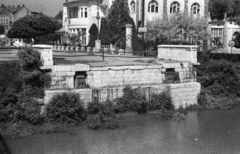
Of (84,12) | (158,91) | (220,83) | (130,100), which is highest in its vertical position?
(84,12)

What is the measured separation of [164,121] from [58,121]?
16.9ft

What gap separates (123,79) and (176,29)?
818 inches

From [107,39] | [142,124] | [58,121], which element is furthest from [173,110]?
[107,39]

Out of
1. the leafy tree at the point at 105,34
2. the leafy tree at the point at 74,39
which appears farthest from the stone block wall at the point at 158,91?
the leafy tree at the point at 74,39

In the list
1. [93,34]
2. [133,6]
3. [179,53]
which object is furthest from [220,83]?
[133,6]

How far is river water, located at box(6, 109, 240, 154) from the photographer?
40.8ft

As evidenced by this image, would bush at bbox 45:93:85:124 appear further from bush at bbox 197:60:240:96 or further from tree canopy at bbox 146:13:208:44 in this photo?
tree canopy at bbox 146:13:208:44

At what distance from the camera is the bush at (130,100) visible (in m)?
16.8

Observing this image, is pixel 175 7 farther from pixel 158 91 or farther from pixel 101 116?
pixel 101 116

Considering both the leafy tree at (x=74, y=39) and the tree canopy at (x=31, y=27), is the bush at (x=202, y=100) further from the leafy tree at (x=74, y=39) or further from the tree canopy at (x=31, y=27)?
the leafy tree at (x=74, y=39)

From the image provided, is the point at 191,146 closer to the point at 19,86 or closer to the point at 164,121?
the point at 164,121

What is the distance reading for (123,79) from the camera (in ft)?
58.3

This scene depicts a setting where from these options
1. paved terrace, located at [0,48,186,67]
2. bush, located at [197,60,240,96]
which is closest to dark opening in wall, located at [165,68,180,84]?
paved terrace, located at [0,48,186,67]

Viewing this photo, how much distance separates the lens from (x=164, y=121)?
16531mm
